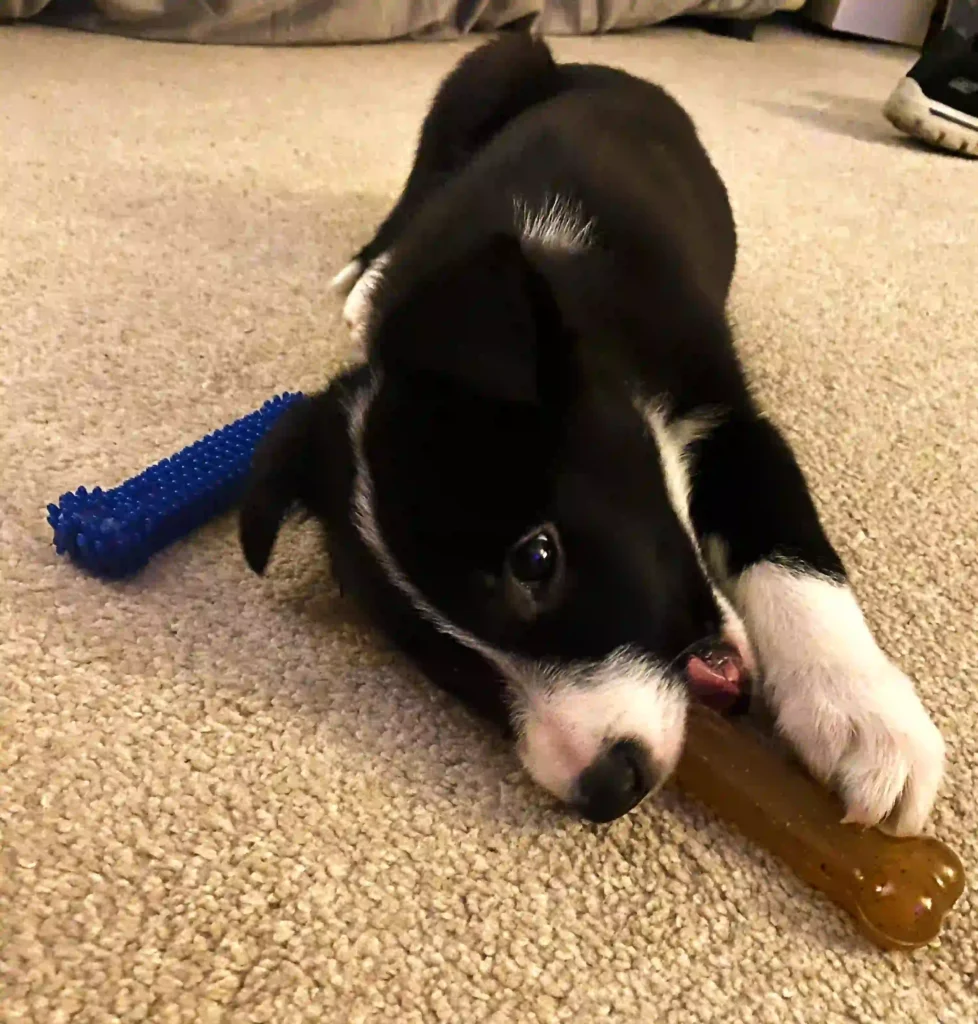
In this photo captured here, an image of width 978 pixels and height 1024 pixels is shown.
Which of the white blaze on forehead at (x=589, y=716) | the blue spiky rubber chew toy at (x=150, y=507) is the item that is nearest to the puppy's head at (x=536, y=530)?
the white blaze on forehead at (x=589, y=716)

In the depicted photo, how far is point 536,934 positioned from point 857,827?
0.98 ft

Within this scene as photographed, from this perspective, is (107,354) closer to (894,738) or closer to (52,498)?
(52,498)

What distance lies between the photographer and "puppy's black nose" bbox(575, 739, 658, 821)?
3.07 feet

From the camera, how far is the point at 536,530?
3.41 feet

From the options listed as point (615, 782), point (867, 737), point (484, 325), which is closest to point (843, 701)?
point (867, 737)

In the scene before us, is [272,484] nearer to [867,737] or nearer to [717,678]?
[717,678]

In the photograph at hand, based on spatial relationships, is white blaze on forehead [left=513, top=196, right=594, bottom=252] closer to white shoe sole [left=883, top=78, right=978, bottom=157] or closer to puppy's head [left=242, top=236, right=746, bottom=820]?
puppy's head [left=242, top=236, right=746, bottom=820]

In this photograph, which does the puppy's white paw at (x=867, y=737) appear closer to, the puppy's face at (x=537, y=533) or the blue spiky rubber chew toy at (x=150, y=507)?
the puppy's face at (x=537, y=533)

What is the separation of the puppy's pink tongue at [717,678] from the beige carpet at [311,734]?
146 mm

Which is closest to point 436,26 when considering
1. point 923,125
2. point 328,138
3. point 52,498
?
point 328,138

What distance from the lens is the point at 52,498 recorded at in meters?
1.35

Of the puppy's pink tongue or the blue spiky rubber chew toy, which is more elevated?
the puppy's pink tongue

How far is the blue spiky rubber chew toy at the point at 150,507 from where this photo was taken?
1206 millimetres

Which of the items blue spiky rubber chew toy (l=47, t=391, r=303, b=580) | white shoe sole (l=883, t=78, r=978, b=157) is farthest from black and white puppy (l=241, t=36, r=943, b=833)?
white shoe sole (l=883, t=78, r=978, b=157)
